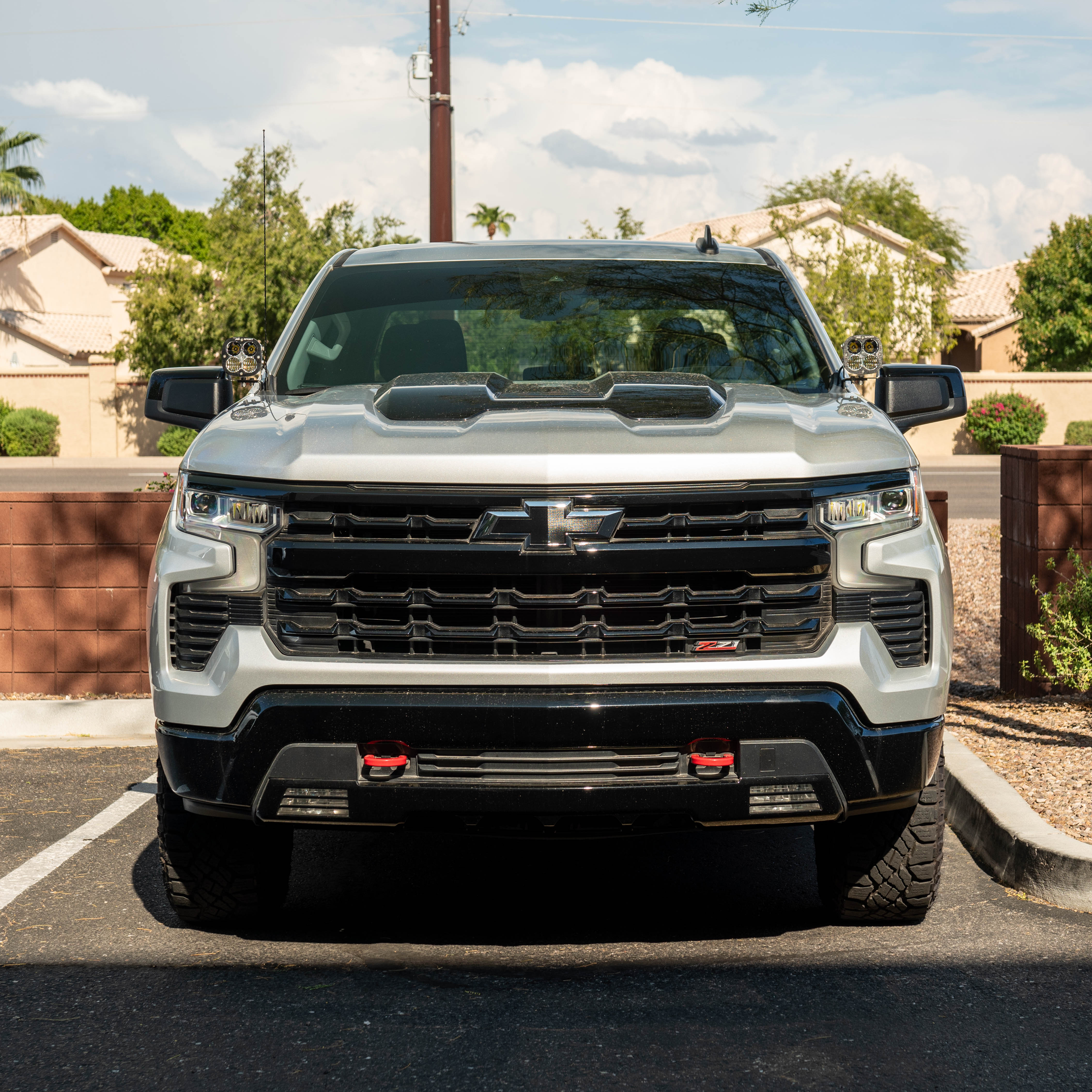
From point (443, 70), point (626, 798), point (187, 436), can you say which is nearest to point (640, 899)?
point (626, 798)

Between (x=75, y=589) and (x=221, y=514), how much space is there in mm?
4155

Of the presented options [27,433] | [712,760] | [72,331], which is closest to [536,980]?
Result: [712,760]

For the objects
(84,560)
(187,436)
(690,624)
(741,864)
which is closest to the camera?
(690,624)

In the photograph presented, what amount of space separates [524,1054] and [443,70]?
1410 cm

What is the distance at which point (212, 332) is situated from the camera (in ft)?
124

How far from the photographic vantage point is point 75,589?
7578 millimetres

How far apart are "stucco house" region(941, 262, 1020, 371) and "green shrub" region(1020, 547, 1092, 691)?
41594mm

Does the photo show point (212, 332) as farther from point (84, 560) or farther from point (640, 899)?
point (640, 899)

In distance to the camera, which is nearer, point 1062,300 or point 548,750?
point 548,750

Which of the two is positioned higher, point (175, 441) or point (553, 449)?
point (175, 441)

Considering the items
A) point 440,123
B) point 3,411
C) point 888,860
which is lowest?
point 888,860

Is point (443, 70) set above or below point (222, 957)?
above

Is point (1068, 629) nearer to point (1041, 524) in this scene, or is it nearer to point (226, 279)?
point (1041, 524)

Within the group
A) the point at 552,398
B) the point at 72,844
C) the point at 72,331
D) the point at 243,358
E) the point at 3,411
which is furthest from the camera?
the point at 72,331
